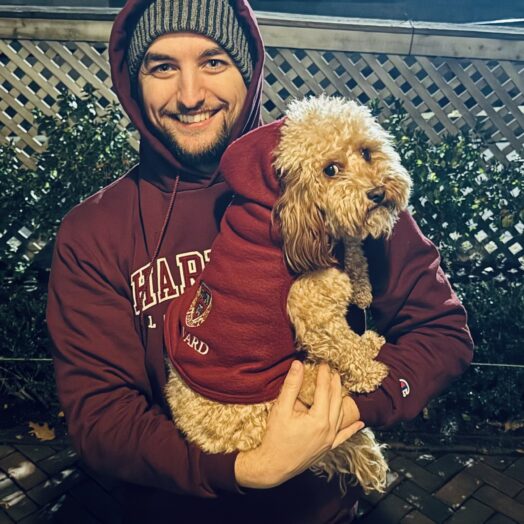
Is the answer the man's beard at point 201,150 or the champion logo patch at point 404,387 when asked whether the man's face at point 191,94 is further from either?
the champion logo patch at point 404,387

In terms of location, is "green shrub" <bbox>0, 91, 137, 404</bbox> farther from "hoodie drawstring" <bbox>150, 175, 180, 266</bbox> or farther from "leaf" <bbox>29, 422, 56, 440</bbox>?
"hoodie drawstring" <bbox>150, 175, 180, 266</bbox>

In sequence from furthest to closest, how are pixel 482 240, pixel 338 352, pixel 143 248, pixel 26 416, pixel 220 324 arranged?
pixel 482 240 < pixel 26 416 < pixel 143 248 < pixel 338 352 < pixel 220 324

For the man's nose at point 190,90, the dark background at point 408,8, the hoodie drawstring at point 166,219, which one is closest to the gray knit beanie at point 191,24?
the man's nose at point 190,90

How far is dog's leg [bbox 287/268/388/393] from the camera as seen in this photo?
184 cm

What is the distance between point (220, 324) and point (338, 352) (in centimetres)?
49

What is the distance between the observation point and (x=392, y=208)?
73.1 inches

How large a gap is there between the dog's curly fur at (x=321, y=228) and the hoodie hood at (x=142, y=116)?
32 centimetres

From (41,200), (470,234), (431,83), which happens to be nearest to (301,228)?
(470,234)

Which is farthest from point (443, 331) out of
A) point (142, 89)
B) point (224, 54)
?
point (142, 89)

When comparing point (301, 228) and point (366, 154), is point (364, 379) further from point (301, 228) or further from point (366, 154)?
point (366, 154)

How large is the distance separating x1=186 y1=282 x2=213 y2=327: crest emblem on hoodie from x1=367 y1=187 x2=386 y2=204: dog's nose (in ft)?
2.32

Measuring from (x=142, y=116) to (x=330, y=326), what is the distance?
4.23 ft

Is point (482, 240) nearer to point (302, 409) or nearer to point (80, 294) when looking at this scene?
point (302, 409)

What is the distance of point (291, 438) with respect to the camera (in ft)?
5.64
